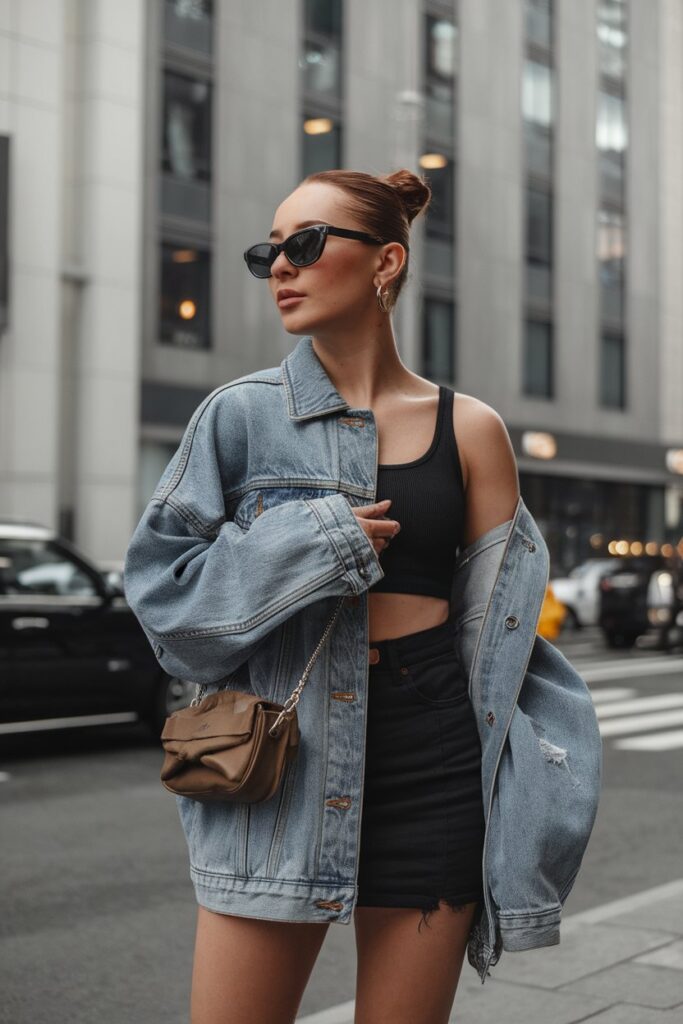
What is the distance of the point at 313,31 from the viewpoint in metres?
28.6

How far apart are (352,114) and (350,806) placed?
2844cm

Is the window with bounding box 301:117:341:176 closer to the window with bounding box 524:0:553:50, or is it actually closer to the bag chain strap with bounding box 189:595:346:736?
the window with bounding box 524:0:553:50

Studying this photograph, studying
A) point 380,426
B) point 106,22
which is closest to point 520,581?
point 380,426

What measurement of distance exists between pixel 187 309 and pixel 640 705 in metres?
14.1

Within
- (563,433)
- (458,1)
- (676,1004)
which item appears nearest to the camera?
(676,1004)

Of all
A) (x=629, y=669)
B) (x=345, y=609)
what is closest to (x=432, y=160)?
(x=629, y=669)

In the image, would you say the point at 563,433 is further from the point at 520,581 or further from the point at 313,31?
the point at 520,581

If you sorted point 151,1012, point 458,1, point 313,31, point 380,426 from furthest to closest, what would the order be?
point 458,1 → point 313,31 → point 151,1012 → point 380,426

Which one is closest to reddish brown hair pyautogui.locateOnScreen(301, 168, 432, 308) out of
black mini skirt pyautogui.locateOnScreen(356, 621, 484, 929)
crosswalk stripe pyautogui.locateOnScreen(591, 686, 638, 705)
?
black mini skirt pyautogui.locateOnScreen(356, 621, 484, 929)

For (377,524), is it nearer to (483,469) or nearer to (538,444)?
(483,469)

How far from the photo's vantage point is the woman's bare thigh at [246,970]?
217 cm

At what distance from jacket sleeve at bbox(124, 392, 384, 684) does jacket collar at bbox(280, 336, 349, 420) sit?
19 centimetres

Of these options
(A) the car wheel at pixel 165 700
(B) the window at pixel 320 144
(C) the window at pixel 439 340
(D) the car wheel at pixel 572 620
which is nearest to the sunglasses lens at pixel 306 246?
(A) the car wheel at pixel 165 700

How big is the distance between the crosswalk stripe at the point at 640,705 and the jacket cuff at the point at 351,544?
1147cm
